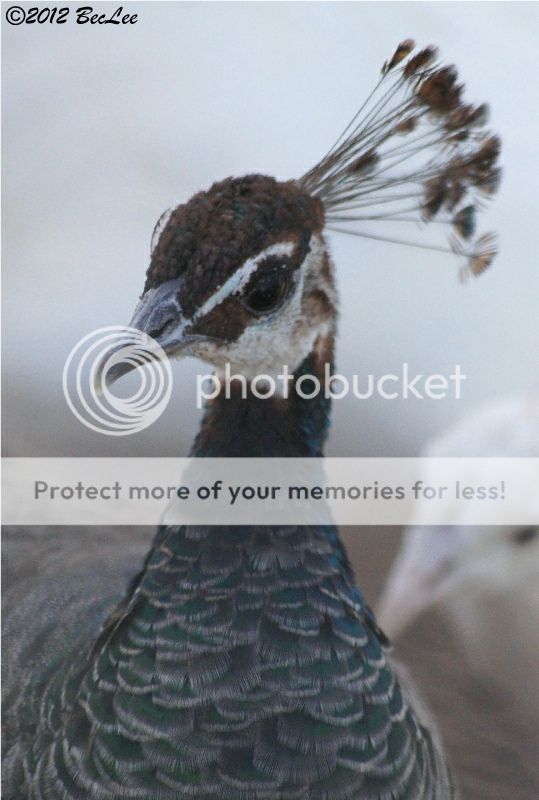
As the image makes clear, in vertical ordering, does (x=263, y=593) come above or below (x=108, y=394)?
below

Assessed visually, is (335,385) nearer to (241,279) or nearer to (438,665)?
(241,279)

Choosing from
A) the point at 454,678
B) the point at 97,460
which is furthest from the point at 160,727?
the point at 454,678

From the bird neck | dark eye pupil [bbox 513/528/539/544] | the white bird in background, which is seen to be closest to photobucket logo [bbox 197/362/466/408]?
the bird neck

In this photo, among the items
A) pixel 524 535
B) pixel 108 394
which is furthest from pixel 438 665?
pixel 108 394

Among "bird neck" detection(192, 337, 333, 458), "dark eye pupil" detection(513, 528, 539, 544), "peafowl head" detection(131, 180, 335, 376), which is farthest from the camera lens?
"dark eye pupil" detection(513, 528, 539, 544)

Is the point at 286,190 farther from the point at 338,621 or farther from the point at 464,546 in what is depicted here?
the point at 464,546

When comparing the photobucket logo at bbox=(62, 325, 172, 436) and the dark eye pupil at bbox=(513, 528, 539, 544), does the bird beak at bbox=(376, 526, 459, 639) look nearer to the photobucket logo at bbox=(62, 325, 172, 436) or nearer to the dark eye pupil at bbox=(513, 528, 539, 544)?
the dark eye pupil at bbox=(513, 528, 539, 544)
